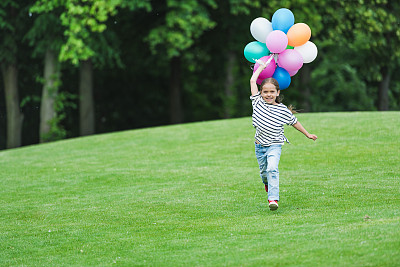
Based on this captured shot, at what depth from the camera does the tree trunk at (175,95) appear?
25859mm

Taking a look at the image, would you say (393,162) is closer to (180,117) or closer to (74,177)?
(74,177)

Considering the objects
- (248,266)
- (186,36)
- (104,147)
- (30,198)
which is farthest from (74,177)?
(186,36)

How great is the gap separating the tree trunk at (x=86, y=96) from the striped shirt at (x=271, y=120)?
1615 cm

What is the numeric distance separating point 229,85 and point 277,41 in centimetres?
1816

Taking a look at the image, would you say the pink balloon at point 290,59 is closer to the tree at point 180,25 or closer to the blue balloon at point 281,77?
the blue balloon at point 281,77

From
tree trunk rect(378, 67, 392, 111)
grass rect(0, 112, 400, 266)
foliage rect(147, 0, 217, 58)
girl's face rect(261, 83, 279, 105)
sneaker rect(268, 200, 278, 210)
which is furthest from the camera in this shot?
tree trunk rect(378, 67, 392, 111)

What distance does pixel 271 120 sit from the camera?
27.0 feet

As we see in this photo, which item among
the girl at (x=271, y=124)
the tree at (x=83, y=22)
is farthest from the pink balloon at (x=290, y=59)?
the tree at (x=83, y=22)

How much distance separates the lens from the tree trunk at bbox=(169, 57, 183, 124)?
25859mm

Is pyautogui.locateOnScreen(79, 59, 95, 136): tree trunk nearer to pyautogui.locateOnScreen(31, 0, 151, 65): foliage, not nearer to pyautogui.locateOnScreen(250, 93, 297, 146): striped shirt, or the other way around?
pyautogui.locateOnScreen(31, 0, 151, 65): foliage

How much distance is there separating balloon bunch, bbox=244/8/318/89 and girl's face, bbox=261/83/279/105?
1.25ft

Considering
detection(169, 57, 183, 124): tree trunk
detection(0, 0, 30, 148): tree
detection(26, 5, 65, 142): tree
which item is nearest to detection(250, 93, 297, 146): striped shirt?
detection(26, 5, 65, 142): tree

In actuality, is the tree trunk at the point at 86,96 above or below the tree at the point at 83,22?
below

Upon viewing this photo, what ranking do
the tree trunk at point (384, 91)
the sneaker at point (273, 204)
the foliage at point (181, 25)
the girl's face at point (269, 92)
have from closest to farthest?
the sneaker at point (273, 204), the girl's face at point (269, 92), the foliage at point (181, 25), the tree trunk at point (384, 91)
